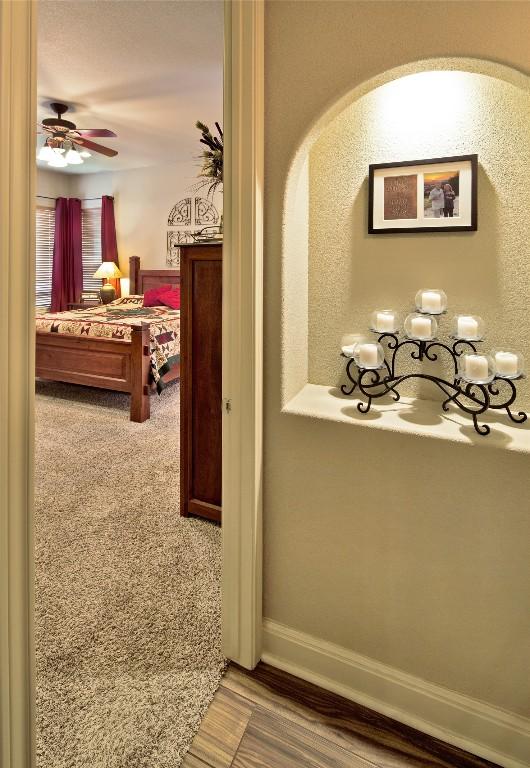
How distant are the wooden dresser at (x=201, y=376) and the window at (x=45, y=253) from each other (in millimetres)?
5951

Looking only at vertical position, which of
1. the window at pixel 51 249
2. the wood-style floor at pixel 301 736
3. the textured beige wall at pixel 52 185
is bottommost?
the wood-style floor at pixel 301 736

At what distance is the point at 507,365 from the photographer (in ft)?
4.25

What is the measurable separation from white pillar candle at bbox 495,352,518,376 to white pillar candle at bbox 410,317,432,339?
0.70 ft

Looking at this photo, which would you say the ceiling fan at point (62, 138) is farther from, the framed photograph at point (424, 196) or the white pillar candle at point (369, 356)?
the white pillar candle at point (369, 356)

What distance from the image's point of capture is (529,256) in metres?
1.37

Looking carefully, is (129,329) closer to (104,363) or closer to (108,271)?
(104,363)

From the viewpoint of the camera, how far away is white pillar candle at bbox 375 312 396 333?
1.52 metres

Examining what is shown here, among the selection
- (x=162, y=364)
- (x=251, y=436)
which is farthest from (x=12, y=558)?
(x=162, y=364)

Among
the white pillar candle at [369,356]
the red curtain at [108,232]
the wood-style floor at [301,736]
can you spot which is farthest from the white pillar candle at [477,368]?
the red curtain at [108,232]

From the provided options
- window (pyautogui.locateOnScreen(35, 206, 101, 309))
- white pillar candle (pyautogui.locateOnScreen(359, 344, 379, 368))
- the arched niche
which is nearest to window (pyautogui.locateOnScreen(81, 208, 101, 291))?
window (pyautogui.locateOnScreen(35, 206, 101, 309))

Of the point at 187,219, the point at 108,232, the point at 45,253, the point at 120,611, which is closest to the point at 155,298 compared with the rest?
the point at 187,219

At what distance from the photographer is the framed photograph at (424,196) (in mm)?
1424

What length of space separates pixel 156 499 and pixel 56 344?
2.52 metres

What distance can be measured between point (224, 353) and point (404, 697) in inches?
46.0
